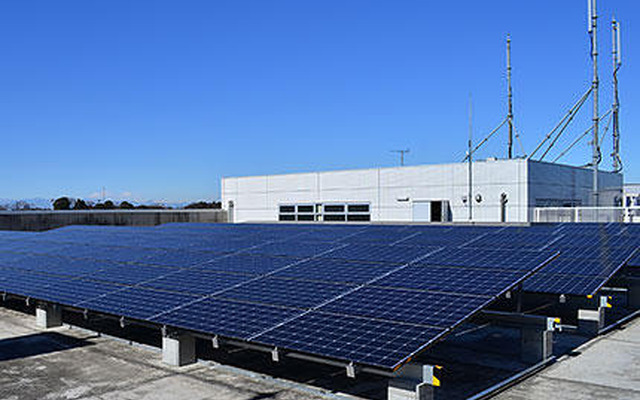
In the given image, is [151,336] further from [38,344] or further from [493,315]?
[493,315]

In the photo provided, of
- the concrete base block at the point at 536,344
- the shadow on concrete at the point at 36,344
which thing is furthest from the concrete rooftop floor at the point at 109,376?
the concrete base block at the point at 536,344

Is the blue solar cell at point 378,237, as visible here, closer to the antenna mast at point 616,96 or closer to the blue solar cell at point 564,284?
the blue solar cell at point 564,284

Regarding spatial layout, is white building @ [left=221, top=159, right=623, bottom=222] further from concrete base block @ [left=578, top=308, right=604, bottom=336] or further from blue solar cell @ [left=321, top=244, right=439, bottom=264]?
blue solar cell @ [left=321, top=244, right=439, bottom=264]

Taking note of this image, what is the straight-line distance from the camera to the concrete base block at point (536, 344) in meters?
14.5

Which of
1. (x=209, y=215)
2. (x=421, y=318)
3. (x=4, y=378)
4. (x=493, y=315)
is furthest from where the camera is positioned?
(x=209, y=215)

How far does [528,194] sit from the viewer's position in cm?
4288

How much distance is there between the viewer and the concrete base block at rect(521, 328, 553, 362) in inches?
571

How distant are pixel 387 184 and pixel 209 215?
69.0 ft

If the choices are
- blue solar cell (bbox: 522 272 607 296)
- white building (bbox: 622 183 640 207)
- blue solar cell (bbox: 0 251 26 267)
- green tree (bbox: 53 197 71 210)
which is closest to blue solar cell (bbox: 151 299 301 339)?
blue solar cell (bbox: 522 272 607 296)

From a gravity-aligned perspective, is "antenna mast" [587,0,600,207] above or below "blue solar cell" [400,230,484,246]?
above

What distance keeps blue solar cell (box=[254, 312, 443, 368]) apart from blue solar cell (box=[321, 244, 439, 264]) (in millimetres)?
4726

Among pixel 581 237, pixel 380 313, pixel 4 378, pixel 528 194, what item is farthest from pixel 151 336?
pixel 528 194

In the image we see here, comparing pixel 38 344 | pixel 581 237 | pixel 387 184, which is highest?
pixel 387 184

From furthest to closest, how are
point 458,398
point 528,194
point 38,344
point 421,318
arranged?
point 528,194 → point 38,344 → point 458,398 → point 421,318
